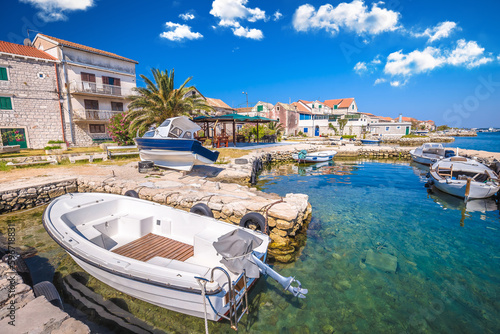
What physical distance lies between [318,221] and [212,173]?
632cm

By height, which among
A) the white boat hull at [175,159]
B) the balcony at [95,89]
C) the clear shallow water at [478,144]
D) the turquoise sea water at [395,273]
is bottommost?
the turquoise sea water at [395,273]

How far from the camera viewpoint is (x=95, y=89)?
2369 cm

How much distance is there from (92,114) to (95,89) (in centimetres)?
266

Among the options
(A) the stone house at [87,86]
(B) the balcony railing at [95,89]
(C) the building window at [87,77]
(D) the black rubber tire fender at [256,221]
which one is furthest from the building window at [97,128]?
(D) the black rubber tire fender at [256,221]

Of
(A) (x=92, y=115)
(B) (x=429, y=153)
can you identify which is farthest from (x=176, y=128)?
(B) (x=429, y=153)

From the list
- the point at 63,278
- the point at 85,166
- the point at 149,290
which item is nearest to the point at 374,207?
the point at 149,290

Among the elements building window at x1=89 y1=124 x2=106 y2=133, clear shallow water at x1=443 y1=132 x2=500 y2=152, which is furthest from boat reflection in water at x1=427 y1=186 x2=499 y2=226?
clear shallow water at x1=443 y1=132 x2=500 y2=152

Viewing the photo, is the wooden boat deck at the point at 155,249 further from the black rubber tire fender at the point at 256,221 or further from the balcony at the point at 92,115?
the balcony at the point at 92,115

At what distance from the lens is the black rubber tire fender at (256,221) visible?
19.8ft

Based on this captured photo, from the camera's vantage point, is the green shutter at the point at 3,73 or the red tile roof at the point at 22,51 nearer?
the green shutter at the point at 3,73

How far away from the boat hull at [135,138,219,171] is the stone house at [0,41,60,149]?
670 inches

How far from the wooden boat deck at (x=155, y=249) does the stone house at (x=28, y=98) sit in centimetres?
2403

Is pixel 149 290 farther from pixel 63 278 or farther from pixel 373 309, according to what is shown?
pixel 373 309

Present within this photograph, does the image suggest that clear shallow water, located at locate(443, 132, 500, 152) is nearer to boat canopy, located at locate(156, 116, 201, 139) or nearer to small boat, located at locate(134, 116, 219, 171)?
small boat, located at locate(134, 116, 219, 171)
